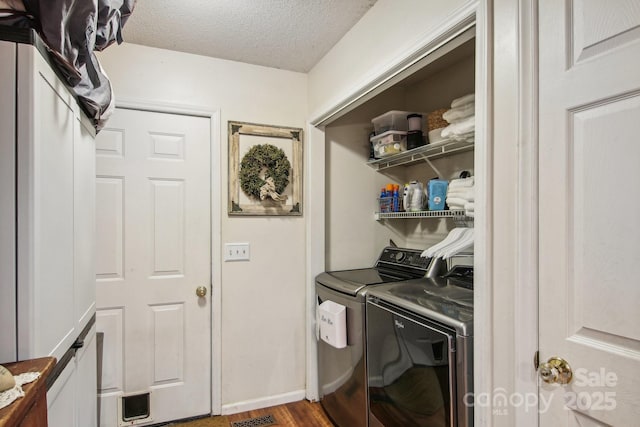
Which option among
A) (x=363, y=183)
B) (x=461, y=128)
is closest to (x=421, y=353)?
(x=461, y=128)

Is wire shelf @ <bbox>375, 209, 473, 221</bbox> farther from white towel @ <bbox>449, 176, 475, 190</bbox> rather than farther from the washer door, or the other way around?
the washer door

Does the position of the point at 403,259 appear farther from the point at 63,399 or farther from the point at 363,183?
the point at 63,399

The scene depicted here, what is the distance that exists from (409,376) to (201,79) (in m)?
2.04

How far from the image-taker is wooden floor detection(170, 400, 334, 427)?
7.15ft

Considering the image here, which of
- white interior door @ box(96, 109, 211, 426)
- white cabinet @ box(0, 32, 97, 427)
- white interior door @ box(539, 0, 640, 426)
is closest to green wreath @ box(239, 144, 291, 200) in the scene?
white interior door @ box(96, 109, 211, 426)

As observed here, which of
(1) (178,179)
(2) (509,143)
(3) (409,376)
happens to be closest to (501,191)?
(2) (509,143)

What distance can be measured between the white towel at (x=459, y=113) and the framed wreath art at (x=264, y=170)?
41.2 inches

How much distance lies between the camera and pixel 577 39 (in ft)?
2.90

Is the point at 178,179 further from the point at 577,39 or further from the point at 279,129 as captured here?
the point at 577,39

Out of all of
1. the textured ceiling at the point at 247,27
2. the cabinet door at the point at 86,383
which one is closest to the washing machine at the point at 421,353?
the cabinet door at the point at 86,383

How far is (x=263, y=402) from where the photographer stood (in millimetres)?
2371

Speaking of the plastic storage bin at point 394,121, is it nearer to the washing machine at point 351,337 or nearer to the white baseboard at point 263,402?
the washing machine at point 351,337

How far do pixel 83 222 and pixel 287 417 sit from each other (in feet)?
5.46

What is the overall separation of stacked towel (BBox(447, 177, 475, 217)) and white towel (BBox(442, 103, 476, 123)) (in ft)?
0.97
